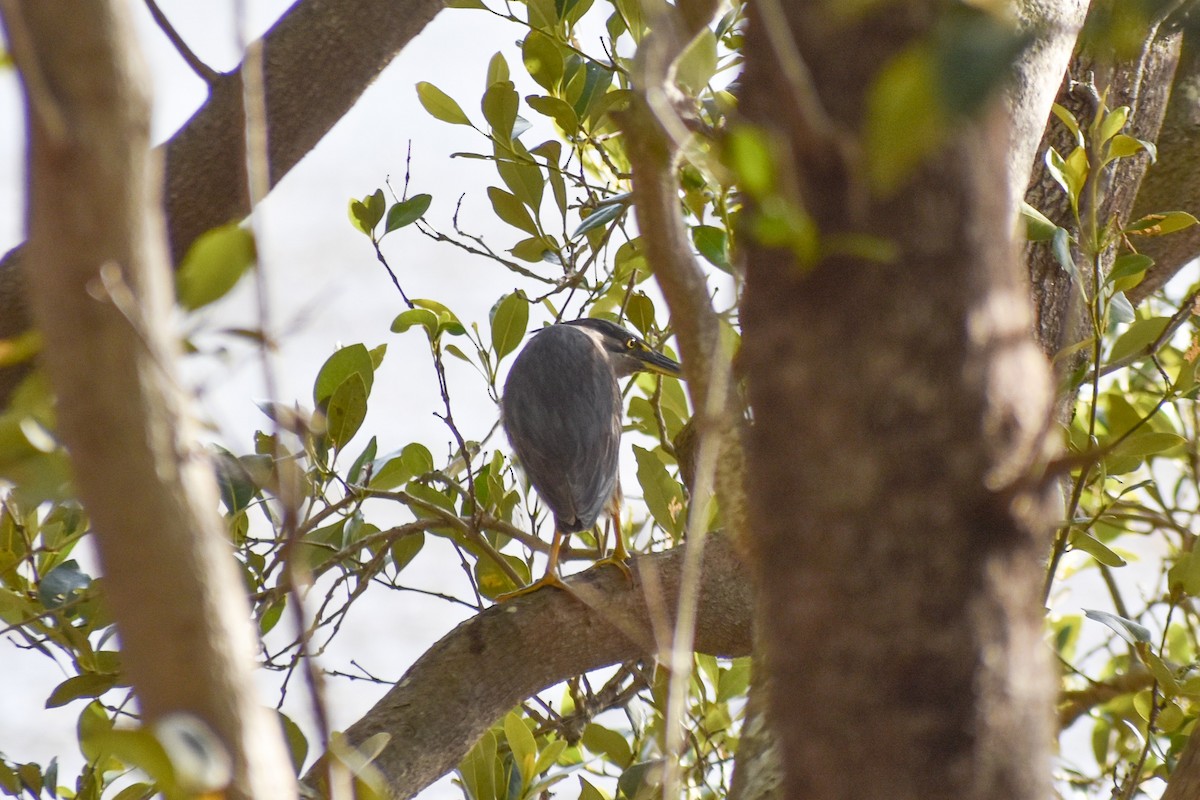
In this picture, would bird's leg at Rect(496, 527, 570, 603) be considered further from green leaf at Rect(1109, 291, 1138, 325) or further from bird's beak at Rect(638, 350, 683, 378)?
green leaf at Rect(1109, 291, 1138, 325)

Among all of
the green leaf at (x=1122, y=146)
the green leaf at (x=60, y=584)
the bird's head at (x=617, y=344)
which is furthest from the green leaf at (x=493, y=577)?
the green leaf at (x=1122, y=146)

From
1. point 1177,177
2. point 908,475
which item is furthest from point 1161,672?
point 908,475

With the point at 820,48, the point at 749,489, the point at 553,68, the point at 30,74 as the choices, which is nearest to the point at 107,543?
the point at 30,74

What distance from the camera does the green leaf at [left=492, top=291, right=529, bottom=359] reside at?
2316 millimetres

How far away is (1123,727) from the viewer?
223 centimetres

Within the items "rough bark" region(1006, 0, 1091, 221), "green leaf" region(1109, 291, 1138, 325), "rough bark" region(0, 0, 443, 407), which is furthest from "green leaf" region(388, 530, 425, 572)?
"rough bark" region(1006, 0, 1091, 221)

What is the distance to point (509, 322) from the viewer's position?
7.62 ft

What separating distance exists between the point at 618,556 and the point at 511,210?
2.75ft

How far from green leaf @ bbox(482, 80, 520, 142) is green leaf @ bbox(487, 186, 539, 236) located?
0.11m

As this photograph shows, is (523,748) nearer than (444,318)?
Yes

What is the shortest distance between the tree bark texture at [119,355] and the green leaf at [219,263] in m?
0.05

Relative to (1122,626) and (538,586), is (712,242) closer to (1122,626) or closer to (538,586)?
(1122,626)

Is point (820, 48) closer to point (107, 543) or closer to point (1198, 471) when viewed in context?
point (107, 543)

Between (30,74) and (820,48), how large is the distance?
373 millimetres
